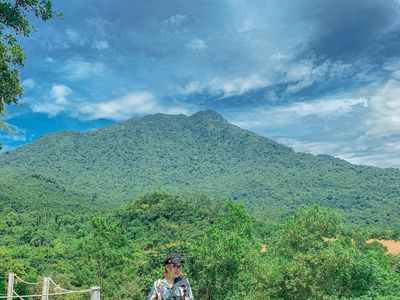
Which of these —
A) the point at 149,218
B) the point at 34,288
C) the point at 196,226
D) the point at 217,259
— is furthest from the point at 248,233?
the point at 149,218

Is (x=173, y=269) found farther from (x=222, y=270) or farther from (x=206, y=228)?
(x=206, y=228)

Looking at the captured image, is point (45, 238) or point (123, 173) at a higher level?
point (123, 173)

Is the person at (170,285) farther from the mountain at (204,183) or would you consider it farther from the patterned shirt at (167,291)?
the mountain at (204,183)

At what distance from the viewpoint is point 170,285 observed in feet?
16.1

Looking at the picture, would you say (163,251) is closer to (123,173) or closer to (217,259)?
(217,259)

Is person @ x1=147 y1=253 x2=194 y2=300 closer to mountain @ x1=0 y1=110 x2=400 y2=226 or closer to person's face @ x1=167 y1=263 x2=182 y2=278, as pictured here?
person's face @ x1=167 y1=263 x2=182 y2=278

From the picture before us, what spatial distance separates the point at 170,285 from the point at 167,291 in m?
0.08

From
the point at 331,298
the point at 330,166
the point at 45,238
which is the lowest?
the point at 331,298

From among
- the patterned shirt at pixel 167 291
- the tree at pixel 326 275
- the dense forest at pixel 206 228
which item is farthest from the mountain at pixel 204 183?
the patterned shirt at pixel 167 291

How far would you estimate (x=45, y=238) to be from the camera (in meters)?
61.8

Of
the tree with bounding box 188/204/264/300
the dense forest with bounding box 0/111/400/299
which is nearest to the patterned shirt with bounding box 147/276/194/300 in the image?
the dense forest with bounding box 0/111/400/299

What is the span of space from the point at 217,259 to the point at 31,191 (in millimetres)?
88867

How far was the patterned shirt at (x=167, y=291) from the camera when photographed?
484cm

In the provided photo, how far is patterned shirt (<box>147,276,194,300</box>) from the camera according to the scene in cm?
484
